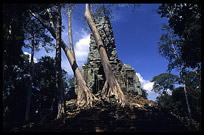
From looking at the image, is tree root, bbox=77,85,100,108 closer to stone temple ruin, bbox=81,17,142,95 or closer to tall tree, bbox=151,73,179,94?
stone temple ruin, bbox=81,17,142,95

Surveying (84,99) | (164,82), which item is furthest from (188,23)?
(164,82)

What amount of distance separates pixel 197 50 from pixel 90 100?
22.0 feet

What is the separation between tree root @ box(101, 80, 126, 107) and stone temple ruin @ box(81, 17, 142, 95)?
2.66m

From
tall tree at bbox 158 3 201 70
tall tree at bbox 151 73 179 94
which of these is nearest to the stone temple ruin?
tall tree at bbox 158 3 201 70

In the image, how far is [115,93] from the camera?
7602 millimetres

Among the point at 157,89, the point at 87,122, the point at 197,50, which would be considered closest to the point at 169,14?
the point at 197,50

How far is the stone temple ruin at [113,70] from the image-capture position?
11.5 meters

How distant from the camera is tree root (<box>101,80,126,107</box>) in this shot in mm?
7166

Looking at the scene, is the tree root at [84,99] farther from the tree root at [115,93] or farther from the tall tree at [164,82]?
the tall tree at [164,82]

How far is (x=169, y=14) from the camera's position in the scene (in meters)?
8.80

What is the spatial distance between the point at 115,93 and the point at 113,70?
4959 mm

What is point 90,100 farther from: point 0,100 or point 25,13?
point 25,13

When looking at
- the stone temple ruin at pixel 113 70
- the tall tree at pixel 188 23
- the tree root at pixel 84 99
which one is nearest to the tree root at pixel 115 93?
the tree root at pixel 84 99

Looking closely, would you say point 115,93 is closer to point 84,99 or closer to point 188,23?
point 84,99
